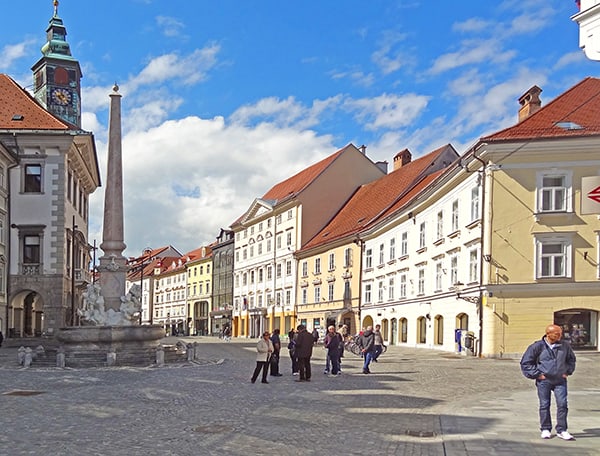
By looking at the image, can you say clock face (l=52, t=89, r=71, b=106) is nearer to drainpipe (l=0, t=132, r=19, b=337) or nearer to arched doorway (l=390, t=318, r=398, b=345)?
drainpipe (l=0, t=132, r=19, b=337)

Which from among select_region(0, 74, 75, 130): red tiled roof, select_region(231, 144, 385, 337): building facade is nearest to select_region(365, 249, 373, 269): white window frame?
select_region(231, 144, 385, 337): building facade

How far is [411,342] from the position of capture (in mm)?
40500

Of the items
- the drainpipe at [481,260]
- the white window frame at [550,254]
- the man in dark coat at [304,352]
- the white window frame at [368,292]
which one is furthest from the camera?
the white window frame at [368,292]

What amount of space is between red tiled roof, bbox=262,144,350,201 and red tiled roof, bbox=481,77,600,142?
34040mm

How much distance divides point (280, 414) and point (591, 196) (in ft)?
23.0

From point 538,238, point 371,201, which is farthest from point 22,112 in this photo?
point 538,238

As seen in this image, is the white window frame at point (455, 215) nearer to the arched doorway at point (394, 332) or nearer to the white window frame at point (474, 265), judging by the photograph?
the white window frame at point (474, 265)

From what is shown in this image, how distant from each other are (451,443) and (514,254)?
70.1ft

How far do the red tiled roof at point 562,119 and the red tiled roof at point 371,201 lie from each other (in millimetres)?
18795

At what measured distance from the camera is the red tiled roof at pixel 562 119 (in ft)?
97.2

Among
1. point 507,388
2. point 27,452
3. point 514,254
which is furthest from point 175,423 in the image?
point 514,254

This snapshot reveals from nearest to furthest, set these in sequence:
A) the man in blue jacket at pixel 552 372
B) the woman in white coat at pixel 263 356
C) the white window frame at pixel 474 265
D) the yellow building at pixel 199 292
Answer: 1. the man in blue jacket at pixel 552 372
2. the woman in white coat at pixel 263 356
3. the white window frame at pixel 474 265
4. the yellow building at pixel 199 292

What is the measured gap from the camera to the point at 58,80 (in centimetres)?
8044

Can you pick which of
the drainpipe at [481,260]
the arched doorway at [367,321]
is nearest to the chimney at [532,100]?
the drainpipe at [481,260]
